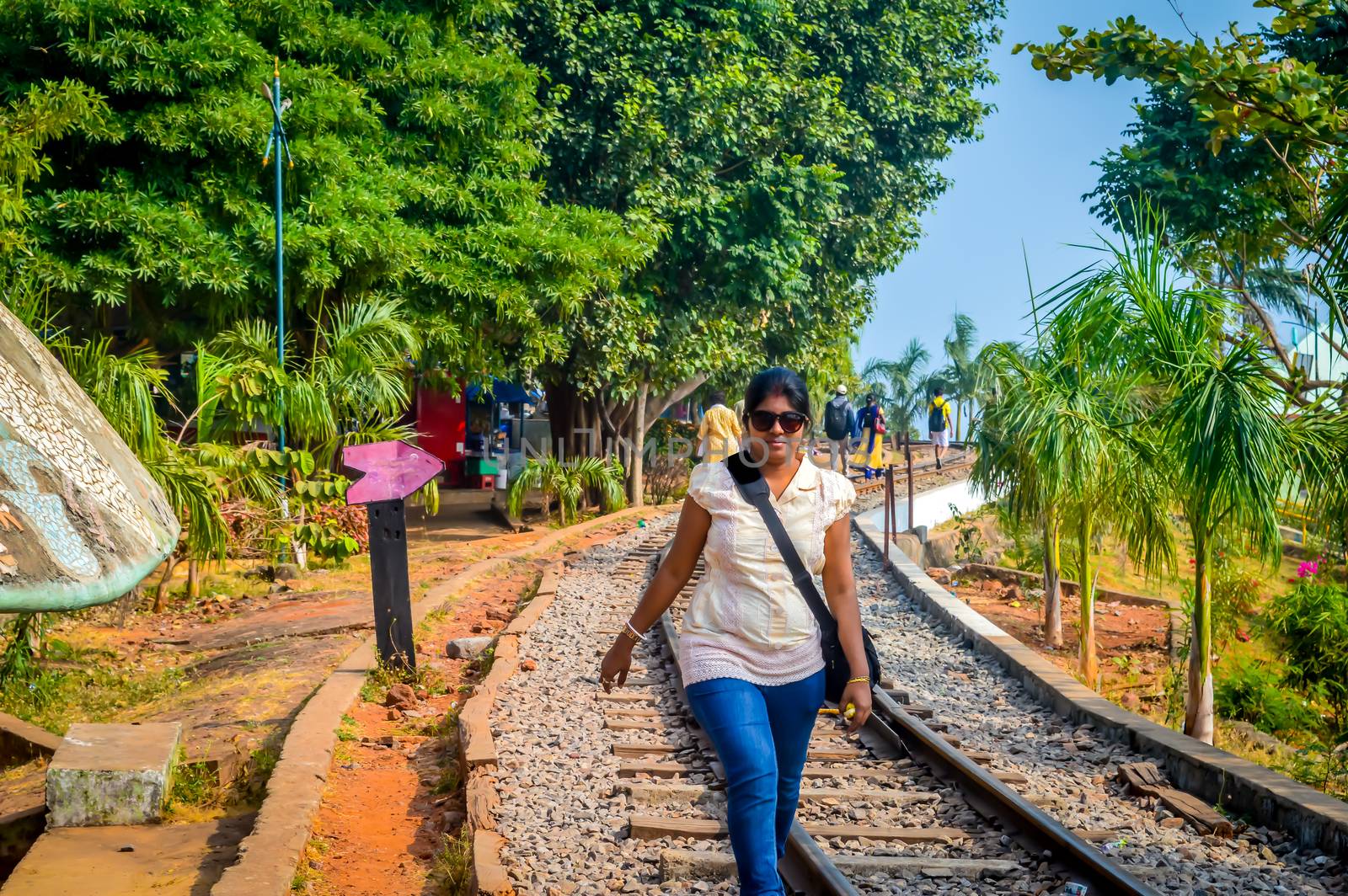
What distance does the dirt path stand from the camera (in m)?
5.29

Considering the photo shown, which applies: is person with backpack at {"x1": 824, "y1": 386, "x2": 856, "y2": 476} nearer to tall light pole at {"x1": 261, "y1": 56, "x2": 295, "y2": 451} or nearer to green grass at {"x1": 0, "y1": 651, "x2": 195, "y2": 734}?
tall light pole at {"x1": 261, "y1": 56, "x2": 295, "y2": 451}

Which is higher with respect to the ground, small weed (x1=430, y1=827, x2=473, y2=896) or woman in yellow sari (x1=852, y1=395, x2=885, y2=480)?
woman in yellow sari (x1=852, y1=395, x2=885, y2=480)

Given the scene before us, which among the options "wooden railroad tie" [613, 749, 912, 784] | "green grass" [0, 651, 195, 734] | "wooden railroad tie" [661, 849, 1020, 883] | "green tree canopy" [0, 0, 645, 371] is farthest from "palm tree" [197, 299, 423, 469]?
"wooden railroad tie" [661, 849, 1020, 883]

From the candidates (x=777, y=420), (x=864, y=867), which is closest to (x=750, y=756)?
(x=777, y=420)

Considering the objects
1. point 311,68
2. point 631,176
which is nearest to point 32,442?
point 311,68

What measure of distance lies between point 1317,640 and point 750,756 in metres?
10.7

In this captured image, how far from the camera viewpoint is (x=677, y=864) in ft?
16.3

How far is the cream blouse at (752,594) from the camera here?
3.76 metres

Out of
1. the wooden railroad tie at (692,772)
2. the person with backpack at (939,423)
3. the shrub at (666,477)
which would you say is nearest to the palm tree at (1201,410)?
the wooden railroad tie at (692,772)

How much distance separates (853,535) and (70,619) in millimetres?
10882

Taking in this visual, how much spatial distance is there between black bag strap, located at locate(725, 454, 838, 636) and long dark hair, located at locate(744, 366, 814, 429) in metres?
0.17

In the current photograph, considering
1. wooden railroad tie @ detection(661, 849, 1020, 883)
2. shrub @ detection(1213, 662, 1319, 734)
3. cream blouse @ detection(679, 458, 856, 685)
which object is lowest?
shrub @ detection(1213, 662, 1319, 734)

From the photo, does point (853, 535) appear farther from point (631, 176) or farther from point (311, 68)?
point (311, 68)

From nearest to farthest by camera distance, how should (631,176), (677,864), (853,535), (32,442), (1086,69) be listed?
(32,442)
(677,864)
(1086,69)
(853,535)
(631,176)
